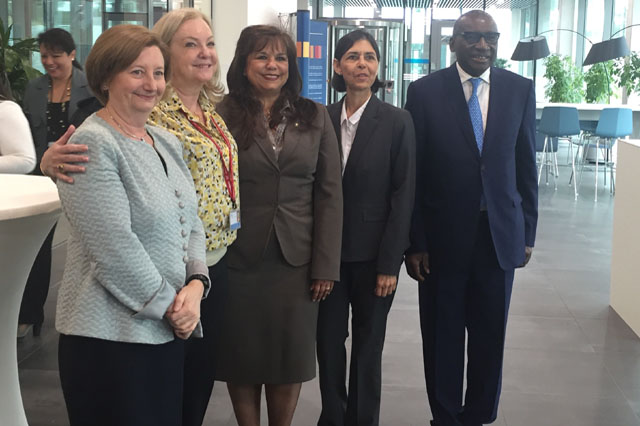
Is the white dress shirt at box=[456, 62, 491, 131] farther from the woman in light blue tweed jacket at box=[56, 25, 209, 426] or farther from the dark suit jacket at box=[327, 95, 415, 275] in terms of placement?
the woman in light blue tweed jacket at box=[56, 25, 209, 426]

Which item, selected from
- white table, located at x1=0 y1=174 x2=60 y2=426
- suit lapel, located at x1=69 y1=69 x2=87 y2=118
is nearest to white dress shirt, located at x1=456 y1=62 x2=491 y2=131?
white table, located at x1=0 y1=174 x2=60 y2=426

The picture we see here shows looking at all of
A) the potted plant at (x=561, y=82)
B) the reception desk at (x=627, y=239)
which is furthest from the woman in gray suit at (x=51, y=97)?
the potted plant at (x=561, y=82)

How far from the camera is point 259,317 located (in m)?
2.72

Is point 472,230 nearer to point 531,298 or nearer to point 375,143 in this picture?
point 375,143

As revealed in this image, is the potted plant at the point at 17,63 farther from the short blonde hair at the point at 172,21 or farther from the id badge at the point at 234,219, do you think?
the id badge at the point at 234,219

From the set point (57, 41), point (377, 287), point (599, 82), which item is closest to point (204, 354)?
point (377, 287)

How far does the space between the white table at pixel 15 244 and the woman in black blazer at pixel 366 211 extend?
1.03m

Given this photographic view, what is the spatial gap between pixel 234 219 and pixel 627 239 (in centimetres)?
334

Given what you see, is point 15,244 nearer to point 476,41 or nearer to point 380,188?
point 380,188

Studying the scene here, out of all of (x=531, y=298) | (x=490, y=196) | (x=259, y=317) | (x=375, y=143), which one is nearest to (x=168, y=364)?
(x=259, y=317)

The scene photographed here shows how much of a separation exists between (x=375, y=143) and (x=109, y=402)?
1.37 meters

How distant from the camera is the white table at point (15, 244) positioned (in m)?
2.29

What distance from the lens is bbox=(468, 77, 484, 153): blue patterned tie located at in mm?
2852

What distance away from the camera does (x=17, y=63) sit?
17.0 feet
